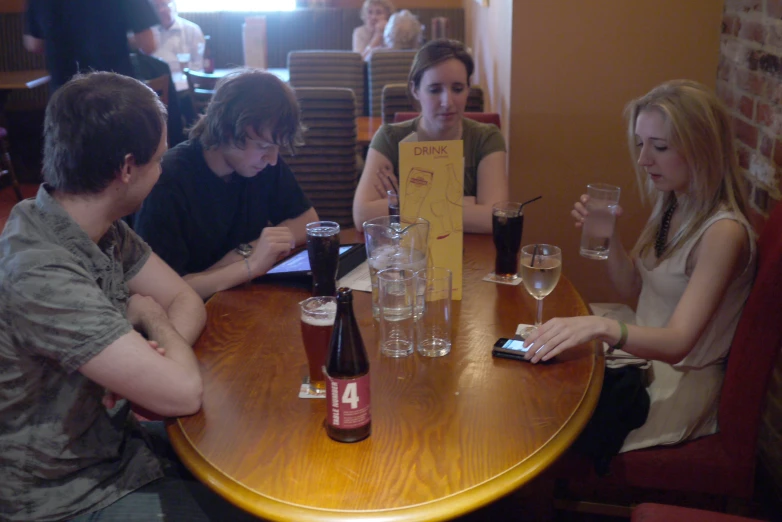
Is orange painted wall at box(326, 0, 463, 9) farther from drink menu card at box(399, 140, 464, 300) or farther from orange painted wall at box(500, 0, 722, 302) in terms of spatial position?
drink menu card at box(399, 140, 464, 300)

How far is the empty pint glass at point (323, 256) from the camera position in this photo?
150 centimetres

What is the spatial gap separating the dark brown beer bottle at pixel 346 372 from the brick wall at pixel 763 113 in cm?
140

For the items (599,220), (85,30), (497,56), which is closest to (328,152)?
(497,56)

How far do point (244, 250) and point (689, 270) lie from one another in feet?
3.60

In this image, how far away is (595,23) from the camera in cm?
259

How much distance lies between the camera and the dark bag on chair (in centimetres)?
149

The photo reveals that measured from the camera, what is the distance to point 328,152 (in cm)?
335

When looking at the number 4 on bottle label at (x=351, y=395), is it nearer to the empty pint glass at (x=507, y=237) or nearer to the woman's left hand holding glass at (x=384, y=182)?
the empty pint glass at (x=507, y=237)

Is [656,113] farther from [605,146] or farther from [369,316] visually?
[605,146]

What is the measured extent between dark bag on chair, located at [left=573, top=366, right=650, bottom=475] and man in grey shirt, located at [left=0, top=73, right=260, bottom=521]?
804mm

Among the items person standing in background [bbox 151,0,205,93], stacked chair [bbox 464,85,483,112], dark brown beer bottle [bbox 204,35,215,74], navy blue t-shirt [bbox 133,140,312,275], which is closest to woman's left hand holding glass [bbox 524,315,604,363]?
navy blue t-shirt [bbox 133,140,312,275]

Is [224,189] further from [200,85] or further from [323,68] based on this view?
[323,68]

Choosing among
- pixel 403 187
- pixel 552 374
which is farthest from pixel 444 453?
pixel 403 187

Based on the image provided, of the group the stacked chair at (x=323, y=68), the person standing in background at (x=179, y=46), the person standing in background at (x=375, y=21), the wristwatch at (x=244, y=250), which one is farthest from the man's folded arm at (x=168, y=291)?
the person standing in background at (x=375, y=21)
